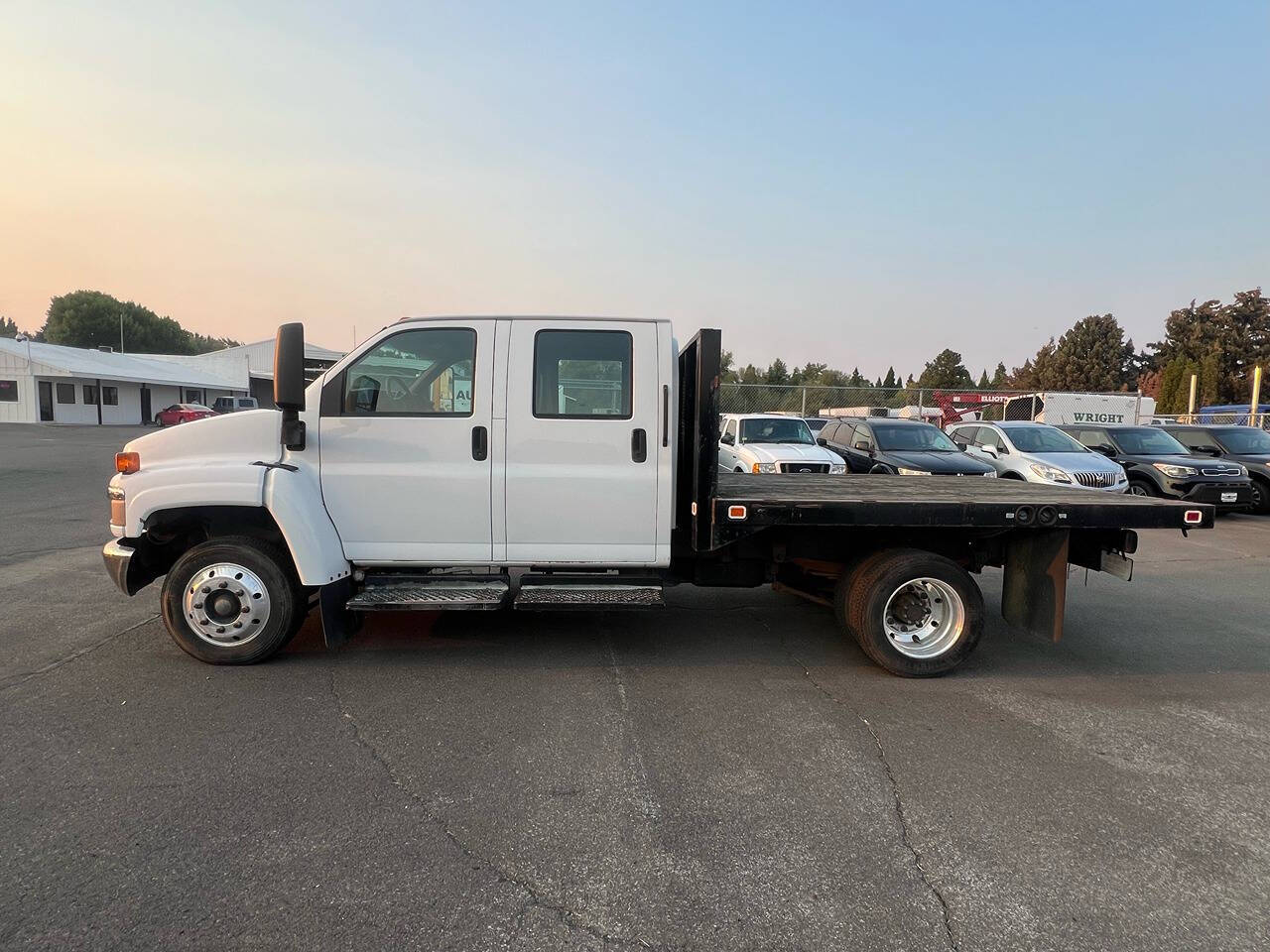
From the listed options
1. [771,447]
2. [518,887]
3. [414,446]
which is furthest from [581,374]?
[771,447]

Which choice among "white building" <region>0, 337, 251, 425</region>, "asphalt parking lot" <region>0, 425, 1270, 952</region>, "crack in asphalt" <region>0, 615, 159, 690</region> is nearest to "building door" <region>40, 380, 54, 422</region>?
"white building" <region>0, 337, 251, 425</region>

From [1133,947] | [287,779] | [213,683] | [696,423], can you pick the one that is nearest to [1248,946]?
[1133,947]

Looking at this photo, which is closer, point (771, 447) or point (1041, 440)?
point (771, 447)

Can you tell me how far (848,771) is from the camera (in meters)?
3.46

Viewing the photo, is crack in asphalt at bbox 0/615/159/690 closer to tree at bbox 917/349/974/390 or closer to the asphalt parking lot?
the asphalt parking lot

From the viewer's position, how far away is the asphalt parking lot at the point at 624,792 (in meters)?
2.46

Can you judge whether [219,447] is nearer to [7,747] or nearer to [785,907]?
[7,747]

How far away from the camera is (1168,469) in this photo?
12.4m

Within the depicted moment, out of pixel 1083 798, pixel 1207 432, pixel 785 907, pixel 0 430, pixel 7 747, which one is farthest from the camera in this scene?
pixel 0 430

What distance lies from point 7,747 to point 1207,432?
61.0 ft

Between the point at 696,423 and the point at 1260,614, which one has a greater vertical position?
the point at 696,423

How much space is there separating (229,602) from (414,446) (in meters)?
1.55

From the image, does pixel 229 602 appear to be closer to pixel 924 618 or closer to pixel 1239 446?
pixel 924 618

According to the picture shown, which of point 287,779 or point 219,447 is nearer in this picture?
point 287,779
